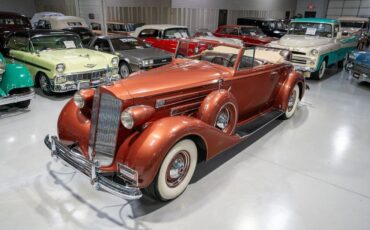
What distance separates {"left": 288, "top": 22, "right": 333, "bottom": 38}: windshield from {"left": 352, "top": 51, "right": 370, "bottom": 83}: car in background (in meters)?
1.20

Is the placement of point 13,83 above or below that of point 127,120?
below

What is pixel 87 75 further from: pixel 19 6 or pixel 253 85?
pixel 19 6

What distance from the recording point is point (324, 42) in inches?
338

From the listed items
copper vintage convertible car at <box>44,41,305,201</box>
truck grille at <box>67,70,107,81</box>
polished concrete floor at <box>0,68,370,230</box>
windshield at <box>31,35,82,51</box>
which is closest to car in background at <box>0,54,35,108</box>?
polished concrete floor at <box>0,68,370,230</box>

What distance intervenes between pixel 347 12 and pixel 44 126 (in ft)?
81.3

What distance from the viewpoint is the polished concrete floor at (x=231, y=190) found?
2.77 meters

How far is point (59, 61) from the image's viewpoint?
5.93 metres

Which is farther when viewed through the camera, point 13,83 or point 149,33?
point 149,33

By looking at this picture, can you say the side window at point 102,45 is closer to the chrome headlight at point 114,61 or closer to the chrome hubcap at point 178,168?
the chrome headlight at point 114,61

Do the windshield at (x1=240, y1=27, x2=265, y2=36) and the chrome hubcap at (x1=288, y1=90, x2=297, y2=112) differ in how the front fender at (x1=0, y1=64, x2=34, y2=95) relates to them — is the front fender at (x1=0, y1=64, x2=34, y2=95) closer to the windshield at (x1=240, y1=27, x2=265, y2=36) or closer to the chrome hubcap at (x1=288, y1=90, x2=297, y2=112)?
the chrome hubcap at (x1=288, y1=90, x2=297, y2=112)

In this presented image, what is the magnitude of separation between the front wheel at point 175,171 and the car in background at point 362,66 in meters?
7.01

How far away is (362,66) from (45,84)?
837cm

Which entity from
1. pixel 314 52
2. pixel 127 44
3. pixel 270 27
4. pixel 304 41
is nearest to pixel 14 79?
pixel 127 44

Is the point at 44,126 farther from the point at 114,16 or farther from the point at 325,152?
the point at 114,16
